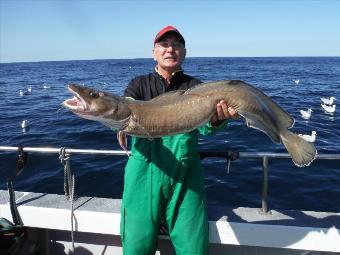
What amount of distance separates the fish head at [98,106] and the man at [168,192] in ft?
1.32

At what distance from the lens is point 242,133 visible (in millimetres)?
15125

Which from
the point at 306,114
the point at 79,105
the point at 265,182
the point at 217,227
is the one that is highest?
the point at 79,105

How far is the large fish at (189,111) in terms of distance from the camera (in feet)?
11.1

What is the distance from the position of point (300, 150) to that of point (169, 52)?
1633mm

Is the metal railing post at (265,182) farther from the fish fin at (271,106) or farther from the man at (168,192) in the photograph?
the man at (168,192)

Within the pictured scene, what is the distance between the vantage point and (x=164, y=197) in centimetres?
371

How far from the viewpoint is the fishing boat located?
159 inches

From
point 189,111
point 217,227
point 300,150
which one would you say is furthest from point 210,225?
point 189,111

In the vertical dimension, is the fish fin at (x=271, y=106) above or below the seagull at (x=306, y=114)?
above

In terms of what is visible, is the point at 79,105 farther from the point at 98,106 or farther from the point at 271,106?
the point at 271,106

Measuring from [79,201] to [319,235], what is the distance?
2.81 m

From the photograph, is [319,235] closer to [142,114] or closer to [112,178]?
[142,114]

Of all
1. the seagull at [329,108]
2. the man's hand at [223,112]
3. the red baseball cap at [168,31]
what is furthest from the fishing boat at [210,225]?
the seagull at [329,108]

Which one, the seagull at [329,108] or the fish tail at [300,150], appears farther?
the seagull at [329,108]
